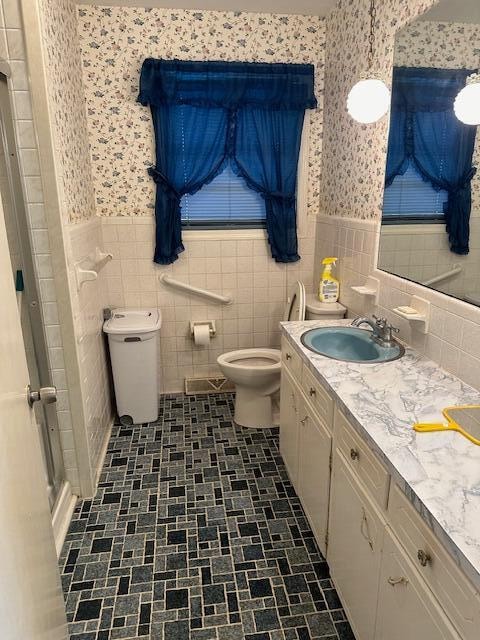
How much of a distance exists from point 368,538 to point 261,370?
1.41 metres

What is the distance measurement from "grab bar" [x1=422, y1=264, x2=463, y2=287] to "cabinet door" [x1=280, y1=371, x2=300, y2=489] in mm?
751

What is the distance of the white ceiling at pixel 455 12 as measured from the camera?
4.79ft

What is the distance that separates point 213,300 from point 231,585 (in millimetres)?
1924

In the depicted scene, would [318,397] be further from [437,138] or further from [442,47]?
[442,47]

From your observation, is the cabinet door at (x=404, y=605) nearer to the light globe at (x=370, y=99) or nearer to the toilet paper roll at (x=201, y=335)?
the light globe at (x=370, y=99)

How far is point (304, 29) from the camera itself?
2.79m

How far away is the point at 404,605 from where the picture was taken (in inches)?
42.0

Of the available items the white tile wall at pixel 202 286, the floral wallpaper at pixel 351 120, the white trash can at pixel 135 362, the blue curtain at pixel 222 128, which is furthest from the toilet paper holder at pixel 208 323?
the floral wallpaper at pixel 351 120

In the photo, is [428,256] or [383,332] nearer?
[428,256]

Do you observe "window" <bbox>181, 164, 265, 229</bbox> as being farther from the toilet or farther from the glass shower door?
the glass shower door

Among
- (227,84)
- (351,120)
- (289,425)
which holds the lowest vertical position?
(289,425)

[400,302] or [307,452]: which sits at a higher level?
[400,302]

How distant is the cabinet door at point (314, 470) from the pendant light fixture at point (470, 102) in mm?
1249

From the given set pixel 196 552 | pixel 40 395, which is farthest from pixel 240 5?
pixel 196 552
